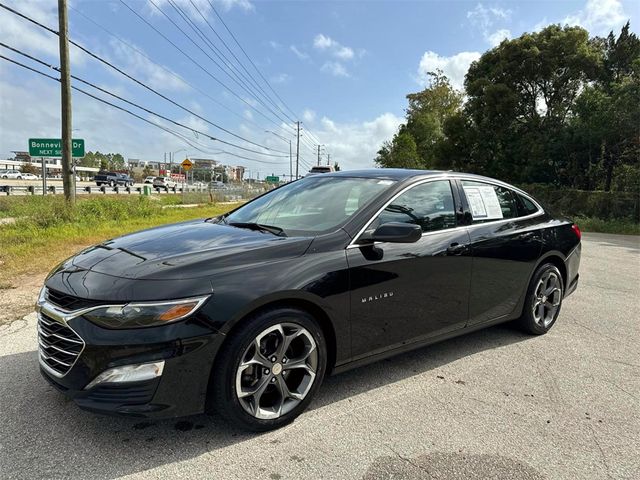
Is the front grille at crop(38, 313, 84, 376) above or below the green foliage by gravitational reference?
below

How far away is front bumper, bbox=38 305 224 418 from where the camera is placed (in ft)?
7.55

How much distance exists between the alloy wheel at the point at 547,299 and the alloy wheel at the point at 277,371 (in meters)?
2.67

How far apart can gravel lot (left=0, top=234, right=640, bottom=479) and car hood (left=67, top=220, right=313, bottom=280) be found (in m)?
0.94

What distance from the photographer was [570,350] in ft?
13.7

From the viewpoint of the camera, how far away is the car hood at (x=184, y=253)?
99.7 inches

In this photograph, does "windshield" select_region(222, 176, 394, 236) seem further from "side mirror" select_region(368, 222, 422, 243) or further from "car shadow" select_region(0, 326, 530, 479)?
"car shadow" select_region(0, 326, 530, 479)

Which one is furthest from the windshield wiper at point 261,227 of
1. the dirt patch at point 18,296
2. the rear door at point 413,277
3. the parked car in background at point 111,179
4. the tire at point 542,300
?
the parked car in background at point 111,179

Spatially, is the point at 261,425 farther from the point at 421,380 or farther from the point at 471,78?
the point at 471,78

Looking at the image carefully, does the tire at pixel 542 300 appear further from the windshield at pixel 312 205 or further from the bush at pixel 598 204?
the bush at pixel 598 204

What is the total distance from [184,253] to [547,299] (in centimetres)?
367

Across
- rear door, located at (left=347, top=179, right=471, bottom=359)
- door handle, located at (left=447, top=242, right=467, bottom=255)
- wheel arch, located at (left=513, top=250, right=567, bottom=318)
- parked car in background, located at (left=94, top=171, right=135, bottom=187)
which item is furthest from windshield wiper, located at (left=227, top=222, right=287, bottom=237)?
parked car in background, located at (left=94, top=171, right=135, bottom=187)

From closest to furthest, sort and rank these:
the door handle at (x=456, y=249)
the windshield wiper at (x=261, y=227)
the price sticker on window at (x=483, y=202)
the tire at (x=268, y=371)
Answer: the tire at (x=268, y=371), the windshield wiper at (x=261, y=227), the door handle at (x=456, y=249), the price sticker on window at (x=483, y=202)

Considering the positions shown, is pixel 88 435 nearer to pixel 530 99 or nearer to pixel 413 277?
pixel 413 277

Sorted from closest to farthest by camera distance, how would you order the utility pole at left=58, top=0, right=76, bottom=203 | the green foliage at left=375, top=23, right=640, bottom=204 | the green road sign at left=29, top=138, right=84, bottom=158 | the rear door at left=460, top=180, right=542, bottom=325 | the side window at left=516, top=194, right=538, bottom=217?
the rear door at left=460, top=180, right=542, bottom=325
the side window at left=516, top=194, right=538, bottom=217
the utility pole at left=58, top=0, right=76, bottom=203
the green road sign at left=29, top=138, right=84, bottom=158
the green foliage at left=375, top=23, right=640, bottom=204
